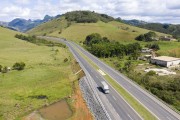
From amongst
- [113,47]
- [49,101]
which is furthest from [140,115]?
[113,47]

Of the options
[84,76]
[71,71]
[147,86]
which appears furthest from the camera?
[71,71]

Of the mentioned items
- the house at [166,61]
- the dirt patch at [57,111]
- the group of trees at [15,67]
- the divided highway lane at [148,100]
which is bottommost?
the dirt patch at [57,111]

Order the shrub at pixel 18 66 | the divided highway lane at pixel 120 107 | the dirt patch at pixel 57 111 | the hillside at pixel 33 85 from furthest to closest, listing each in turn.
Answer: the shrub at pixel 18 66
the hillside at pixel 33 85
the dirt patch at pixel 57 111
the divided highway lane at pixel 120 107

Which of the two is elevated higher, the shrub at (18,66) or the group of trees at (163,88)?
the shrub at (18,66)

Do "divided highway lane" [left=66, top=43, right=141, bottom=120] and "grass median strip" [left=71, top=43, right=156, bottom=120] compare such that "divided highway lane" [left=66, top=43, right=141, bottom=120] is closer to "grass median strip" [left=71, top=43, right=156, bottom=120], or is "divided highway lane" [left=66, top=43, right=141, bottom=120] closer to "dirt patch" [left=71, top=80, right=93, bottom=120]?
"grass median strip" [left=71, top=43, right=156, bottom=120]

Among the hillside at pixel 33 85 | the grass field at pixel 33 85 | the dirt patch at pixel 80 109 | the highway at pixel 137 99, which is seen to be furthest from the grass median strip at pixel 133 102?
the grass field at pixel 33 85

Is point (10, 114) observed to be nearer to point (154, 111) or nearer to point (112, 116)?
point (112, 116)

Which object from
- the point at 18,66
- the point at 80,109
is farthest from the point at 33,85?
the point at 80,109

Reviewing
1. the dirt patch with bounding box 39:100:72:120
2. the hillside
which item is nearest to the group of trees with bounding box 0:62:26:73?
the hillside

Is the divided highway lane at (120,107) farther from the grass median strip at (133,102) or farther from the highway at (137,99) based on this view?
the grass median strip at (133,102)

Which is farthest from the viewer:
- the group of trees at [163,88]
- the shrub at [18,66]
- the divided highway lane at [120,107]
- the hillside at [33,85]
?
the shrub at [18,66]

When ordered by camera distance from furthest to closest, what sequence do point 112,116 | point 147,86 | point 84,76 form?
point 84,76
point 147,86
point 112,116
